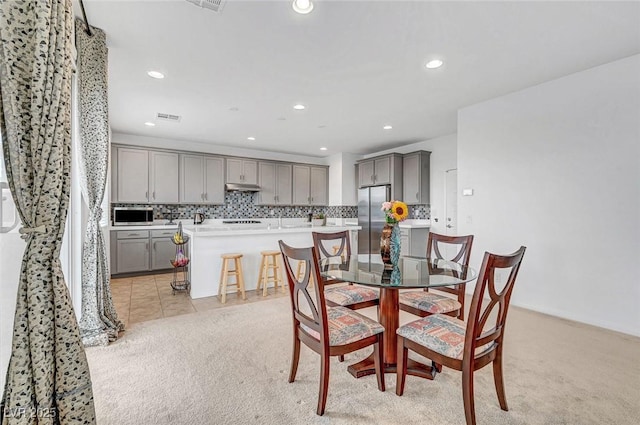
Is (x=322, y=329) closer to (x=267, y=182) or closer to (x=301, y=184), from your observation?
(x=267, y=182)

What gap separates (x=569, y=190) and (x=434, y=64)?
1.98 meters

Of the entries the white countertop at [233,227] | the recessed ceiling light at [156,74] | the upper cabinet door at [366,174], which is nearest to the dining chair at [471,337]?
the white countertop at [233,227]

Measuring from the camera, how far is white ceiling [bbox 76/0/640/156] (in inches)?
85.8

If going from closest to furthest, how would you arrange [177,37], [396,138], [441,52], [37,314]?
[37,314], [177,37], [441,52], [396,138]

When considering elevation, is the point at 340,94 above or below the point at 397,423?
above

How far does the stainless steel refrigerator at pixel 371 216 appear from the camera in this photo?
20.9 ft

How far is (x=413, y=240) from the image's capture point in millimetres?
5852

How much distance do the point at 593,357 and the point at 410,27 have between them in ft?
9.78

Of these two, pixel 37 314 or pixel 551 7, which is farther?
pixel 551 7

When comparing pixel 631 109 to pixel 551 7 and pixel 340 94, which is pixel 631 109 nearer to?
pixel 551 7

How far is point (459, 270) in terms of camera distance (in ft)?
7.49

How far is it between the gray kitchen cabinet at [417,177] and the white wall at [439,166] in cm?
10

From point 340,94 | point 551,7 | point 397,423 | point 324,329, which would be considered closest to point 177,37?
point 340,94

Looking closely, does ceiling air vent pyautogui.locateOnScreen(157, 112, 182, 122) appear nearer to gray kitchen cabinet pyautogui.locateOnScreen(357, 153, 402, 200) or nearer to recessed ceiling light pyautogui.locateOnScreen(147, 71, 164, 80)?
recessed ceiling light pyautogui.locateOnScreen(147, 71, 164, 80)
